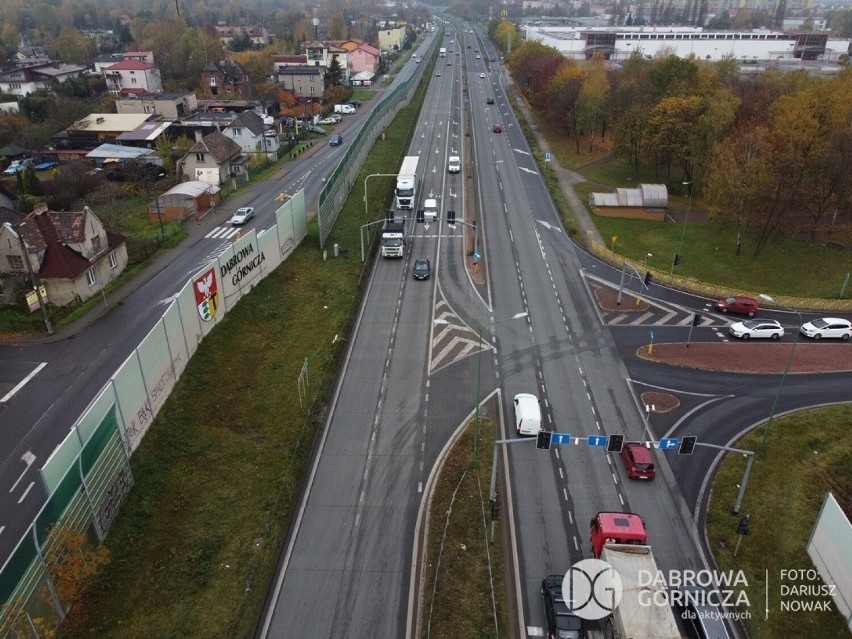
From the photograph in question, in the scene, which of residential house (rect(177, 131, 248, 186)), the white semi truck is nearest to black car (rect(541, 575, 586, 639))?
the white semi truck

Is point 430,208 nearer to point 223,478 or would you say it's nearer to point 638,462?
point 638,462

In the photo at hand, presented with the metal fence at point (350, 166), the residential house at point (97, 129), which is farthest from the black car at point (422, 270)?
the residential house at point (97, 129)

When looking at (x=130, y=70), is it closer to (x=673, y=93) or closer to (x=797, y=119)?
(x=673, y=93)

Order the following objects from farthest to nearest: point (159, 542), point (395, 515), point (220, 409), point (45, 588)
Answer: point (220, 409) < point (395, 515) < point (159, 542) < point (45, 588)

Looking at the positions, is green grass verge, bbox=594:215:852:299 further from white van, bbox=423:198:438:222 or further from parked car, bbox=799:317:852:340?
white van, bbox=423:198:438:222

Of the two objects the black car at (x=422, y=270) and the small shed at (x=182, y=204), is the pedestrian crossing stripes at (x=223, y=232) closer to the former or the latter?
the small shed at (x=182, y=204)

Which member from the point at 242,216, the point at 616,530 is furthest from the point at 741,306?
the point at 242,216

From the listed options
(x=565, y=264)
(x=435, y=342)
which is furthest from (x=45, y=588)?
(x=565, y=264)
